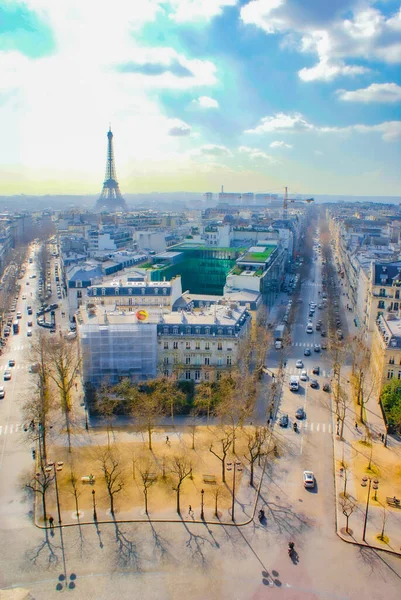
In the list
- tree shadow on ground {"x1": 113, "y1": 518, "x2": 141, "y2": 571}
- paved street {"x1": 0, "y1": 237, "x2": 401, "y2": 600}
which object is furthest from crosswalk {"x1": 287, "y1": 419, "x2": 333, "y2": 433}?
tree shadow on ground {"x1": 113, "y1": 518, "x2": 141, "y2": 571}

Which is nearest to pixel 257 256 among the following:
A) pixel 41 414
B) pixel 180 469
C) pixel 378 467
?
pixel 378 467

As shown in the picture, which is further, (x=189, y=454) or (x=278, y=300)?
(x=278, y=300)

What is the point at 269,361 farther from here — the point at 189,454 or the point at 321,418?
the point at 189,454

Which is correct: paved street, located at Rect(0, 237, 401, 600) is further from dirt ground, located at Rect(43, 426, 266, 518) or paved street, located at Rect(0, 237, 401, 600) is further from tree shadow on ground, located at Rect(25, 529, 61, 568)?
dirt ground, located at Rect(43, 426, 266, 518)

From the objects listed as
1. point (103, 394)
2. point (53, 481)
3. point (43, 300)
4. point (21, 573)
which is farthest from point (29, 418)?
point (43, 300)

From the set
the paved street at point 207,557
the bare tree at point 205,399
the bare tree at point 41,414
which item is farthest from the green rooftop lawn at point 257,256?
the paved street at point 207,557

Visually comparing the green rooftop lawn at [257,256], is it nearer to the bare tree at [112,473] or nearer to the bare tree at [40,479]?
the bare tree at [112,473]

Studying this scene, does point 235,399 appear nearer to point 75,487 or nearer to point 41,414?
point 75,487
